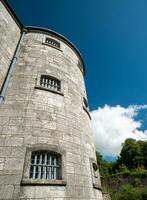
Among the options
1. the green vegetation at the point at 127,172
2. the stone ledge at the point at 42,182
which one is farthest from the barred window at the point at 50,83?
the green vegetation at the point at 127,172

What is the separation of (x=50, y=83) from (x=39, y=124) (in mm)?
2804

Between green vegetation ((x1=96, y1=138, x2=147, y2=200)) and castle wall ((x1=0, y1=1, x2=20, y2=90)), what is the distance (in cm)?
1710

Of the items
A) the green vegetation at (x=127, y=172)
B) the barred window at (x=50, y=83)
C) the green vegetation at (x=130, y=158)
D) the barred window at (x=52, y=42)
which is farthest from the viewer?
the green vegetation at (x=130, y=158)

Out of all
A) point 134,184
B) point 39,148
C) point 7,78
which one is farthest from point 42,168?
point 134,184

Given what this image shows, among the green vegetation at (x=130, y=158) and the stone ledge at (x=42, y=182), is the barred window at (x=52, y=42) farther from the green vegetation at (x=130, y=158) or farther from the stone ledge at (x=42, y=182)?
the green vegetation at (x=130, y=158)

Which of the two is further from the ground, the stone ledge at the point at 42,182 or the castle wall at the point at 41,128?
the castle wall at the point at 41,128

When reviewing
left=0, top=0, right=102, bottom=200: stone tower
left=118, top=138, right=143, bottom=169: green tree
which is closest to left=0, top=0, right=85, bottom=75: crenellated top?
left=0, top=0, right=102, bottom=200: stone tower

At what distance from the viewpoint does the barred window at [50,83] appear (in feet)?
27.6

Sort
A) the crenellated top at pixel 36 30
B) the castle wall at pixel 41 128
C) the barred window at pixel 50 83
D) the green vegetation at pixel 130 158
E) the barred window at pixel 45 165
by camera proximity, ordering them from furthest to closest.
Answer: the green vegetation at pixel 130 158 → the crenellated top at pixel 36 30 → the barred window at pixel 50 83 → the barred window at pixel 45 165 → the castle wall at pixel 41 128

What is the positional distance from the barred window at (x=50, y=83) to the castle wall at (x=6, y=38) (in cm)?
189

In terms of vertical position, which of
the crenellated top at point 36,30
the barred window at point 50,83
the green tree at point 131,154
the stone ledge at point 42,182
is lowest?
the stone ledge at point 42,182

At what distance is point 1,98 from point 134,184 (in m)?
21.4

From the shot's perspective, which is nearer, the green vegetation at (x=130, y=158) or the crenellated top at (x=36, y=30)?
the crenellated top at (x=36, y=30)

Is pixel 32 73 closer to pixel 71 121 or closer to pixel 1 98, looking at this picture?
pixel 1 98
